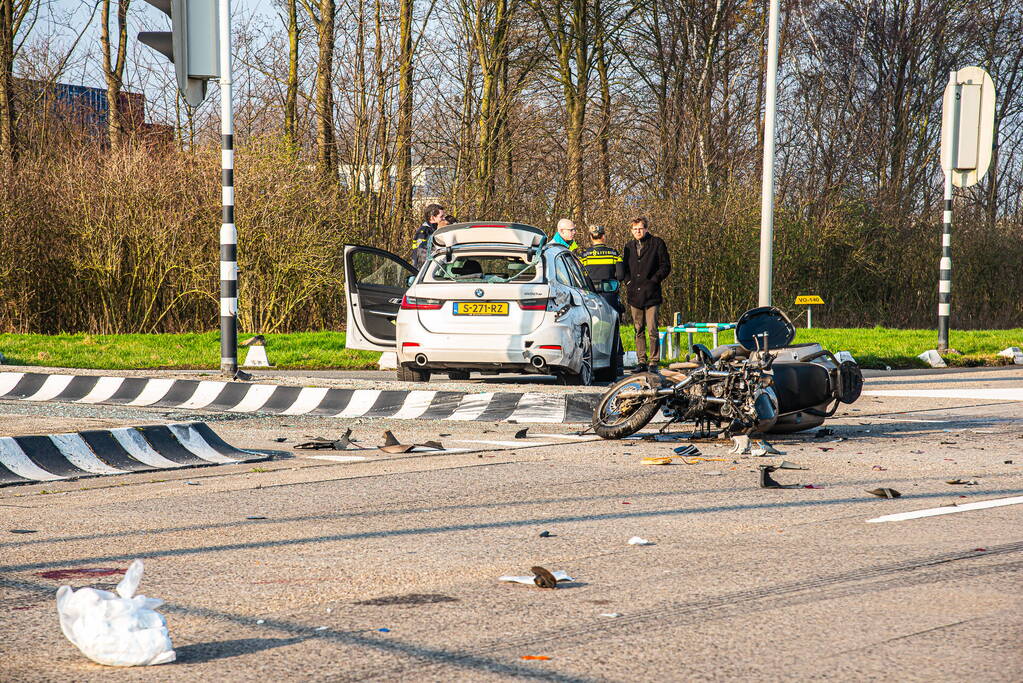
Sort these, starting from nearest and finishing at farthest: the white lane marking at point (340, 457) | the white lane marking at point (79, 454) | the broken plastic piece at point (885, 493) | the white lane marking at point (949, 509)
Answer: the white lane marking at point (949, 509) → the broken plastic piece at point (885, 493) → the white lane marking at point (79, 454) → the white lane marking at point (340, 457)

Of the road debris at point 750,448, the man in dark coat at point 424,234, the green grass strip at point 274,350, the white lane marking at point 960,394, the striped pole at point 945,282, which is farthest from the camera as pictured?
the striped pole at point 945,282

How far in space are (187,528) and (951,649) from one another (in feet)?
11.6

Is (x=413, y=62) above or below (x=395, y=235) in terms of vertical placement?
above

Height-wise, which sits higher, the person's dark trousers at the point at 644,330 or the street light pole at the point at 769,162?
the street light pole at the point at 769,162

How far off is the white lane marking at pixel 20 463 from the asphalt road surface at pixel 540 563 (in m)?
0.34

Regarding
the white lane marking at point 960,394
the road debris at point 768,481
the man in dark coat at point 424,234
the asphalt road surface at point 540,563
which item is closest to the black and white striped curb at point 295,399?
the asphalt road surface at point 540,563

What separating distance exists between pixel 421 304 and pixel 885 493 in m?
6.38

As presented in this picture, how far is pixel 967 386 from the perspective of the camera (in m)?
14.3

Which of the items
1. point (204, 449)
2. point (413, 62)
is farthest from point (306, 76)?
point (204, 449)

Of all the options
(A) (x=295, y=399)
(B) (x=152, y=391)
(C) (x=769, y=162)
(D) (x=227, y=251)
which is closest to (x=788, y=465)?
(A) (x=295, y=399)

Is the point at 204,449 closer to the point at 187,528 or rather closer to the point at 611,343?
the point at 187,528

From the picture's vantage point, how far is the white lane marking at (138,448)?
26.9 feet

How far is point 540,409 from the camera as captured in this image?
36.3ft

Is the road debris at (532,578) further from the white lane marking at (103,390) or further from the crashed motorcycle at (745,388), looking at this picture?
the white lane marking at (103,390)
